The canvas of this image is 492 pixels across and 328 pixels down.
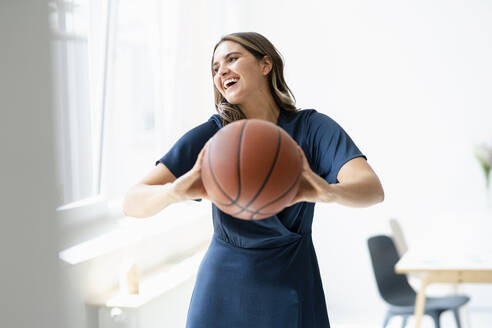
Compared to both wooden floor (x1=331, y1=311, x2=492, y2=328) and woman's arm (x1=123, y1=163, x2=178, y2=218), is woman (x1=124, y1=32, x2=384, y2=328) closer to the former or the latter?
woman's arm (x1=123, y1=163, x2=178, y2=218)

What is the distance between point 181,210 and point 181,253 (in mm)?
435

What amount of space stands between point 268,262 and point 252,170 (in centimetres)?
43

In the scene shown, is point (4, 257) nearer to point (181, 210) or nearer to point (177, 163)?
point (177, 163)

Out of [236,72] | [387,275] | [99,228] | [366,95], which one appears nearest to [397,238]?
[387,275]

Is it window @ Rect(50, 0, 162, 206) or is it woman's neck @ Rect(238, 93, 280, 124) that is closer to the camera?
woman's neck @ Rect(238, 93, 280, 124)

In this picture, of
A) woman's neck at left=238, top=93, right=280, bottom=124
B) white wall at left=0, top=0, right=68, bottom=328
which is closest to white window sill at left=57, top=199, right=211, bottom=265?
white wall at left=0, top=0, right=68, bottom=328

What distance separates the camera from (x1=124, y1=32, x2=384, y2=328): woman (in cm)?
163

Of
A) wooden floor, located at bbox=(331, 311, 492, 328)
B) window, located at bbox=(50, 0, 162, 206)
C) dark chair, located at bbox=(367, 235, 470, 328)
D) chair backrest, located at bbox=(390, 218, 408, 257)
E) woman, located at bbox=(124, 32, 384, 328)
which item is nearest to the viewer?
woman, located at bbox=(124, 32, 384, 328)

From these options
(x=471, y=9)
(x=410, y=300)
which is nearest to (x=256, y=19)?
(x=471, y=9)

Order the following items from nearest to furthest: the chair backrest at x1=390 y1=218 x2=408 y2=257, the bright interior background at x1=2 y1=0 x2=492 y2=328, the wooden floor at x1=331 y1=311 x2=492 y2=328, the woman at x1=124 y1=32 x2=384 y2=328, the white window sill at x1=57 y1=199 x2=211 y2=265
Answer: the woman at x1=124 y1=32 x2=384 y2=328, the white window sill at x1=57 y1=199 x2=211 y2=265, the bright interior background at x1=2 y1=0 x2=492 y2=328, the chair backrest at x1=390 y1=218 x2=408 y2=257, the wooden floor at x1=331 y1=311 x2=492 y2=328

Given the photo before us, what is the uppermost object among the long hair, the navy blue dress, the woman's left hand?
the long hair

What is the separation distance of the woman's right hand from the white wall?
695 mm

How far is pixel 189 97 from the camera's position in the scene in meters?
4.15

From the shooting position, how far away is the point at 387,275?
362cm
